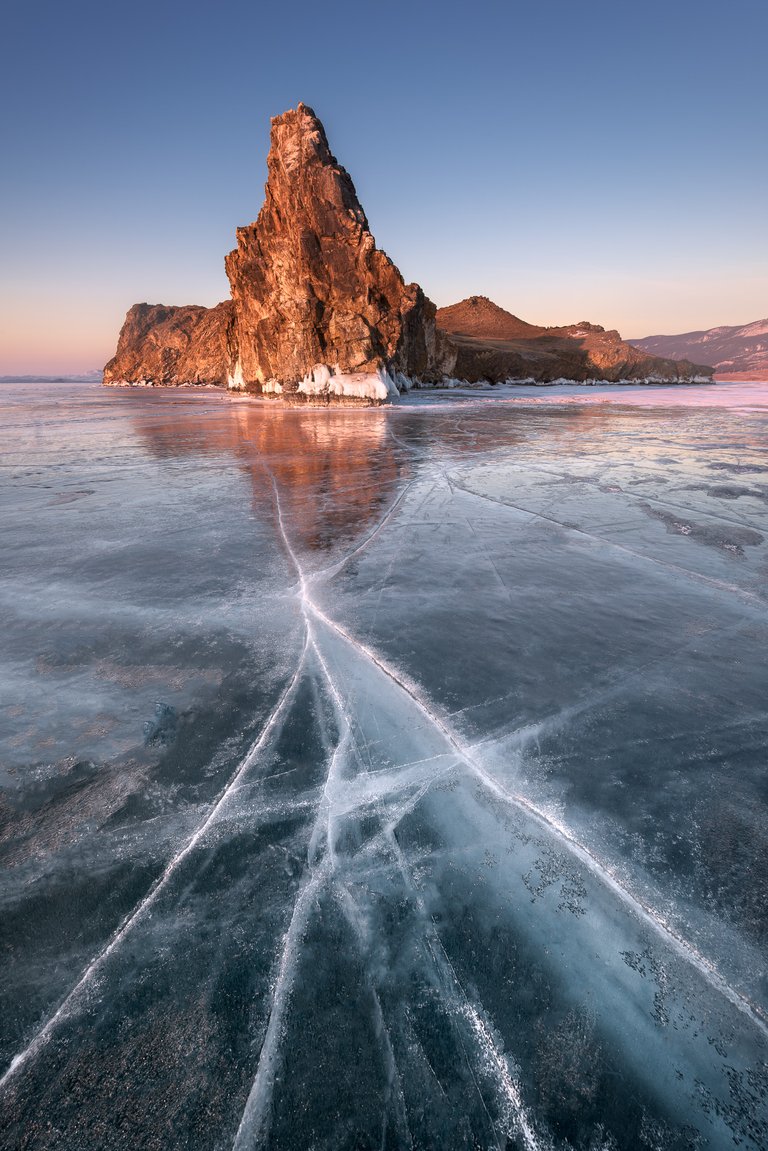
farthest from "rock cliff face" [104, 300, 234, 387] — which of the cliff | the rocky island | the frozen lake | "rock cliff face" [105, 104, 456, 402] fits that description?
the frozen lake

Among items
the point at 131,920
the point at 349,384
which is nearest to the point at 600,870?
the point at 131,920

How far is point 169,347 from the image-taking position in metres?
109

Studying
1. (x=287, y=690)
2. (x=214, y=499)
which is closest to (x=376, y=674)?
(x=287, y=690)

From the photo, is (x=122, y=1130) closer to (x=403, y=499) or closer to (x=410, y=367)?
(x=403, y=499)

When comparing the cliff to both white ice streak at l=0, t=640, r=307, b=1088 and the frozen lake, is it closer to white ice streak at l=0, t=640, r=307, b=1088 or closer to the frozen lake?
the frozen lake

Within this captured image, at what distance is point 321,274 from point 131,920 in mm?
45321

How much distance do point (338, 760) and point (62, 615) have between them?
2.58 metres

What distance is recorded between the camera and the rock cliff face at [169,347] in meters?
91.5

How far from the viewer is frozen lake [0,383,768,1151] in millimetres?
1157

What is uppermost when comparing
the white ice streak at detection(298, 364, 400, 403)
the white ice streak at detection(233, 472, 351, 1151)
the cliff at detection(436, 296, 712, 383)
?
the cliff at detection(436, 296, 712, 383)

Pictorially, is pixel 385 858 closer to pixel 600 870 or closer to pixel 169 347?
pixel 600 870

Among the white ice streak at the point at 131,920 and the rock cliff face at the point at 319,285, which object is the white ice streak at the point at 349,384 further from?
the white ice streak at the point at 131,920

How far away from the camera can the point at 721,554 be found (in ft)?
15.2

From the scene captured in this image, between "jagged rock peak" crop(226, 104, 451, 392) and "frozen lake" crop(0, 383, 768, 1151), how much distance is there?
3652 cm
